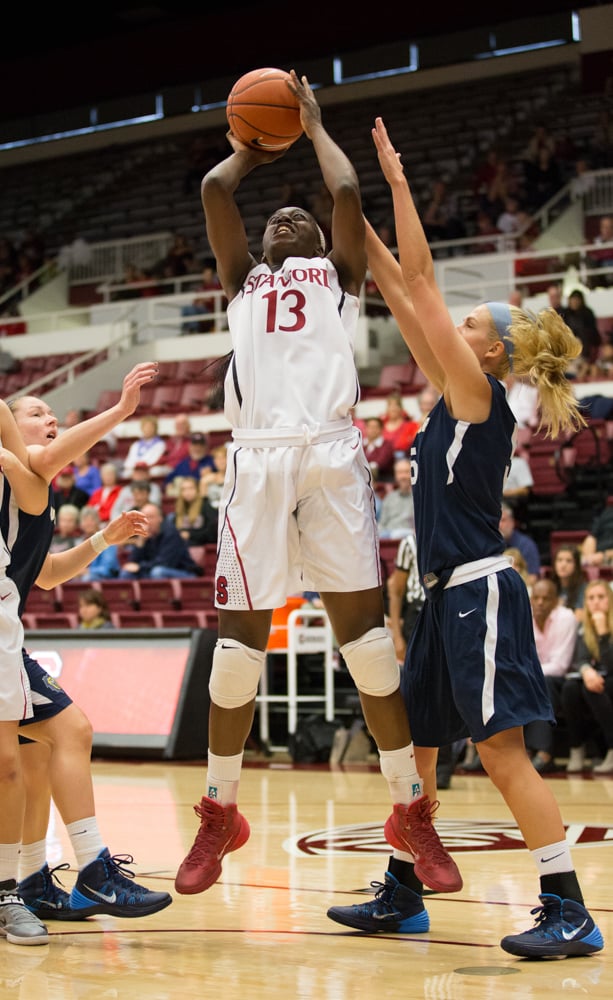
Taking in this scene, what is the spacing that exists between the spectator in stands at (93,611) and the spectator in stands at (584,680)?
407 cm

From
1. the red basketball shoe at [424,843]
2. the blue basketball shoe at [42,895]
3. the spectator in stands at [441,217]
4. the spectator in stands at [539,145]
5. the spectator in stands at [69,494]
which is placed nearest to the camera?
the red basketball shoe at [424,843]

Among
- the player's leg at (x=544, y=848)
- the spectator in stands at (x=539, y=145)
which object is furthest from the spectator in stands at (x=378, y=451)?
the player's leg at (x=544, y=848)

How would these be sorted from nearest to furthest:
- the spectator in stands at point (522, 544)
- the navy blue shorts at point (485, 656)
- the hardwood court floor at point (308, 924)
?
1. the hardwood court floor at point (308, 924)
2. the navy blue shorts at point (485, 656)
3. the spectator in stands at point (522, 544)

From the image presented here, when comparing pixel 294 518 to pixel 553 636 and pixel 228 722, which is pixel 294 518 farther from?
pixel 553 636

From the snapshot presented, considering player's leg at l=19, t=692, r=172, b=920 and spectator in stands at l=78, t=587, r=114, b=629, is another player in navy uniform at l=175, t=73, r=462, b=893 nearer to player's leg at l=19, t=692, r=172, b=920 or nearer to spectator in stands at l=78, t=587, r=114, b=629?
player's leg at l=19, t=692, r=172, b=920

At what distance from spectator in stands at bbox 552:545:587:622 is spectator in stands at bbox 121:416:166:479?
18.7 feet

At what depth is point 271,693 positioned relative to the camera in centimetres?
1083

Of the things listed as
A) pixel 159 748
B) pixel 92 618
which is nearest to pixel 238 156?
pixel 159 748

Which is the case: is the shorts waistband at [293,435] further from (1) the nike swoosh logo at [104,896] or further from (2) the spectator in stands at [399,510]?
(2) the spectator in stands at [399,510]

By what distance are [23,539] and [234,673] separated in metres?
0.83

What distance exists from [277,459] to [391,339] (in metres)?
12.9

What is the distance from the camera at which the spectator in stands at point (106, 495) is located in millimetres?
13172

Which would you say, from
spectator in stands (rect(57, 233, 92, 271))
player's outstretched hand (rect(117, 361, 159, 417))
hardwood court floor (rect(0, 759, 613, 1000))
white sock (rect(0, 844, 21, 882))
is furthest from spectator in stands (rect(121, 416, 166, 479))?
white sock (rect(0, 844, 21, 882))

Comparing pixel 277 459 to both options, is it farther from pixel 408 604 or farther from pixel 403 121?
pixel 403 121
